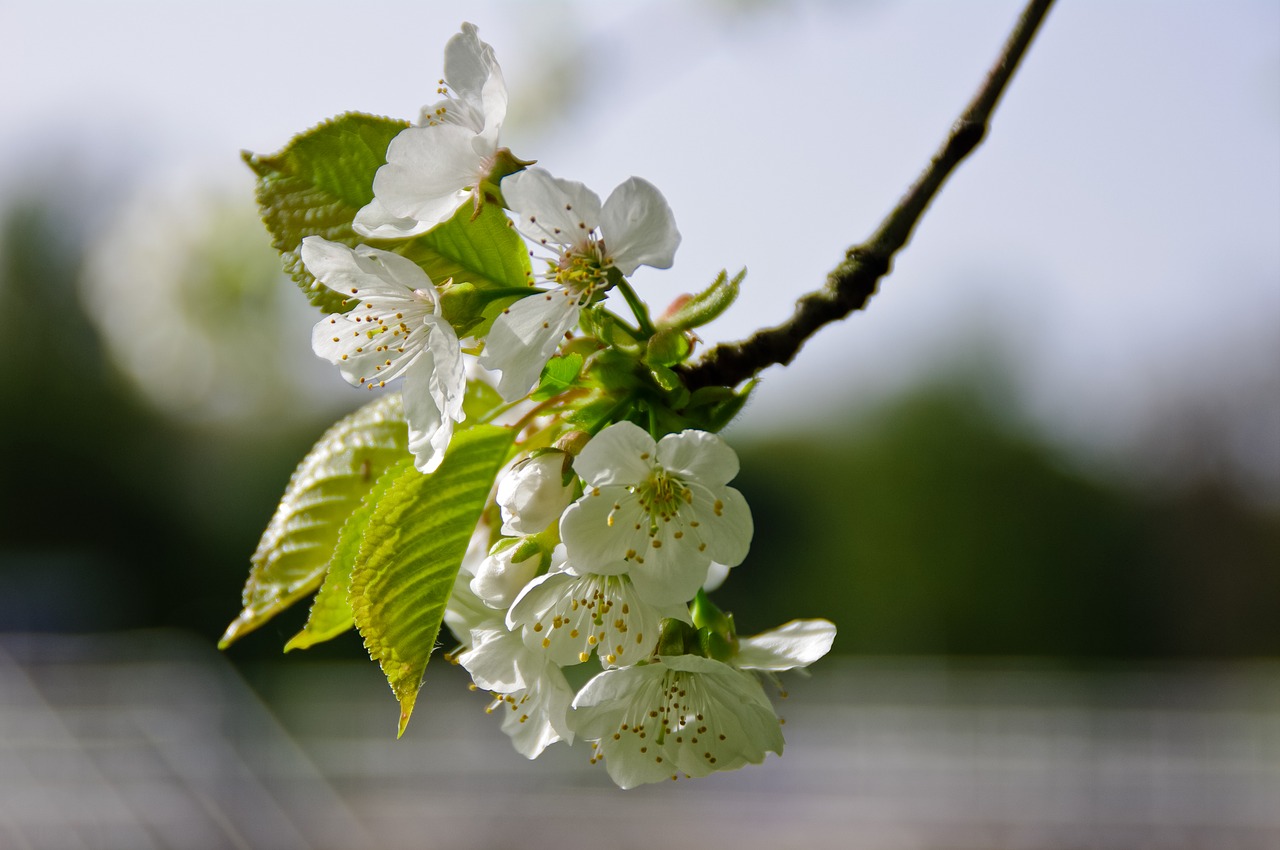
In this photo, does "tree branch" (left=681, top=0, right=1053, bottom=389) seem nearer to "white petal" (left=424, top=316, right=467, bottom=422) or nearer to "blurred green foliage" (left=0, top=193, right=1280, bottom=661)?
"white petal" (left=424, top=316, right=467, bottom=422)

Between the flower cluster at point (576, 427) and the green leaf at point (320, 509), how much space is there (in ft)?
0.28

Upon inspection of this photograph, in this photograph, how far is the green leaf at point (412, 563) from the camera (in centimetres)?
53

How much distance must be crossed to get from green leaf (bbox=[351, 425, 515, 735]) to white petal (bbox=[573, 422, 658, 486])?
9cm

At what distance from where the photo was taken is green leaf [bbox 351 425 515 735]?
0.53 m

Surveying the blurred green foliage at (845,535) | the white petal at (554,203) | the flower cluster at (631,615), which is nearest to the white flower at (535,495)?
the flower cluster at (631,615)

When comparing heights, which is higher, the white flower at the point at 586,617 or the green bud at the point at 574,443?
the green bud at the point at 574,443

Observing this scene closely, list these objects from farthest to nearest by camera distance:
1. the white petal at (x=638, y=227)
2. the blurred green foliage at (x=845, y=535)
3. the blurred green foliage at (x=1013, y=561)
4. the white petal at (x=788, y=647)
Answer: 1. the blurred green foliage at (x=1013, y=561)
2. the blurred green foliage at (x=845, y=535)
3. the white petal at (x=788, y=647)
4. the white petal at (x=638, y=227)

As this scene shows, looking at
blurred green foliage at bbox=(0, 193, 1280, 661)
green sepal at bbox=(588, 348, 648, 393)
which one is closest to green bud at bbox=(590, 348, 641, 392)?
green sepal at bbox=(588, 348, 648, 393)

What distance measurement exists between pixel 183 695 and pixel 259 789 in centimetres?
75

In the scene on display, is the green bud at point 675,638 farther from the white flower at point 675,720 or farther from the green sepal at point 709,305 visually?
the green sepal at point 709,305

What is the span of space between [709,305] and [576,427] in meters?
0.09

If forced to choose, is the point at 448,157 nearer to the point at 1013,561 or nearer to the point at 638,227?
the point at 638,227

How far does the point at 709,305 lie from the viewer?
0.52 m

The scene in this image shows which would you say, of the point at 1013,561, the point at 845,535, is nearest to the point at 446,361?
the point at 845,535
